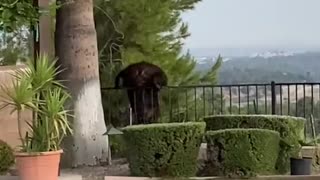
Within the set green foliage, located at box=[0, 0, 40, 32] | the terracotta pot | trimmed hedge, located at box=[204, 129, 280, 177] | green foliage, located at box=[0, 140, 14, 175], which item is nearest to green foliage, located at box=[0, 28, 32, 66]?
green foliage, located at box=[0, 0, 40, 32]

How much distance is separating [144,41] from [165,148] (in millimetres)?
4839

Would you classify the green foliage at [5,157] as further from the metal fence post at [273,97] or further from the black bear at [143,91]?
the metal fence post at [273,97]

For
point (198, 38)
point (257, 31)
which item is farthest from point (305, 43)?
point (198, 38)

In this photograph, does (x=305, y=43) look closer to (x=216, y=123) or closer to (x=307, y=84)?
(x=307, y=84)

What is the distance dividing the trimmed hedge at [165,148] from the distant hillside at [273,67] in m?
3.78

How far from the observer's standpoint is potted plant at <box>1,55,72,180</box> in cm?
707

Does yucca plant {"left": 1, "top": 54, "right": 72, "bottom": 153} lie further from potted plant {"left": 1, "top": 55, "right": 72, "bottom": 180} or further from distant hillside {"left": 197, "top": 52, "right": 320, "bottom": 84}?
distant hillside {"left": 197, "top": 52, "right": 320, "bottom": 84}

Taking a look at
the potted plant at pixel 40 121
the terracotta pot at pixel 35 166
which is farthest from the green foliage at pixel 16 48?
the terracotta pot at pixel 35 166

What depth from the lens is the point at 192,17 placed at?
12633mm

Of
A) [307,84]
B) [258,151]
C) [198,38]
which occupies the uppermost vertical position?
[198,38]

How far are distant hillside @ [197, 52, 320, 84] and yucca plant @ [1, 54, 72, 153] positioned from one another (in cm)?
433

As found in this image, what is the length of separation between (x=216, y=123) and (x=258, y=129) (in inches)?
31.4

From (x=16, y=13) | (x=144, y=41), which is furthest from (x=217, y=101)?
(x=16, y=13)

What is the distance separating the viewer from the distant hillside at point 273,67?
11.2 metres
